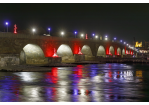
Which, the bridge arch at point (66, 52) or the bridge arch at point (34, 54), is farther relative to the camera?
the bridge arch at point (66, 52)

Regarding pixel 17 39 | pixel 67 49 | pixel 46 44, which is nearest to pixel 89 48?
pixel 67 49

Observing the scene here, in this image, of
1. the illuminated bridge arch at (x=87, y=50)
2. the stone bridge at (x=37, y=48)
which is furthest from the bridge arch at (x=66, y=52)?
the illuminated bridge arch at (x=87, y=50)

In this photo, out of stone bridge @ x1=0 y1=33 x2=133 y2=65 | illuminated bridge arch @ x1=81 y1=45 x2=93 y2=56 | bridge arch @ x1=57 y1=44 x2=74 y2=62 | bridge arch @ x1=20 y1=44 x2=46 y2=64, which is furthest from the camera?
illuminated bridge arch @ x1=81 y1=45 x2=93 y2=56

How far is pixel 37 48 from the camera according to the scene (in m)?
55.5

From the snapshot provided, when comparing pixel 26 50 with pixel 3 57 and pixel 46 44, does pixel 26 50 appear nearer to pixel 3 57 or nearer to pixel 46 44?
pixel 46 44

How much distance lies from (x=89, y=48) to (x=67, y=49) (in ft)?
45.3

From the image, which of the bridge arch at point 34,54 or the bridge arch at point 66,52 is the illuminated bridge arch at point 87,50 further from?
the bridge arch at point 34,54

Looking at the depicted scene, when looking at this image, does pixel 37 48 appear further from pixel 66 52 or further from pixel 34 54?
pixel 66 52

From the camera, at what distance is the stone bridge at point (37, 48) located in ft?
147

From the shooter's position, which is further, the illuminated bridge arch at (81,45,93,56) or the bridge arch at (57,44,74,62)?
the illuminated bridge arch at (81,45,93,56)

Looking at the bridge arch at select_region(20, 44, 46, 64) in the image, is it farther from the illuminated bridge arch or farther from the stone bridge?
the illuminated bridge arch

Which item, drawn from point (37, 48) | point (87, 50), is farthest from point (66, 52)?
point (87, 50)

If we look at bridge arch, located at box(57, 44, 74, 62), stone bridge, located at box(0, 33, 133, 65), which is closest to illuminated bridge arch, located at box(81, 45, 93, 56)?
stone bridge, located at box(0, 33, 133, 65)

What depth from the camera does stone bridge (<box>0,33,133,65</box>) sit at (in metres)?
44.8
